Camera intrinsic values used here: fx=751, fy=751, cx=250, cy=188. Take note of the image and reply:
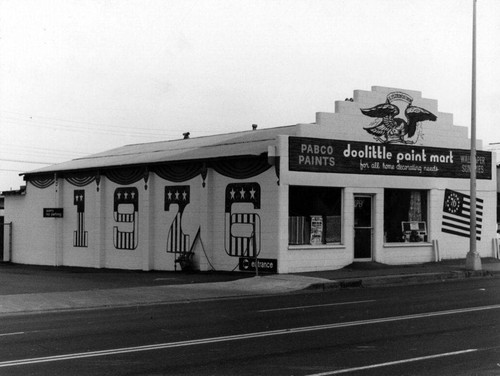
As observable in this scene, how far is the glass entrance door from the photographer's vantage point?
82.3 feet

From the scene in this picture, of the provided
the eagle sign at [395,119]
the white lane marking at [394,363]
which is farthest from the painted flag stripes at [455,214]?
the white lane marking at [394,363]

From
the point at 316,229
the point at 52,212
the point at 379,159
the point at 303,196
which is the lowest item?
the point at 316,229

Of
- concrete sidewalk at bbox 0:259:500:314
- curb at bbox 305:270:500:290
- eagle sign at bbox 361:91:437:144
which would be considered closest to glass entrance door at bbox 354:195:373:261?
concrete sidewalk at bbox 0:259:500:314

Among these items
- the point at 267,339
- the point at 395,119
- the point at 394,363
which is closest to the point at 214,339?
the point at 267,339

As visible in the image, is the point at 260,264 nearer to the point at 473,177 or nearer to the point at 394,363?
the point at 473,177

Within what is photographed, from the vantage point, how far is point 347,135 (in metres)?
24.6

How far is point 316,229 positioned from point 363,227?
200cm

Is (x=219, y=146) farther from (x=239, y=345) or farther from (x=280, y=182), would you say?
(x=239, y=345)

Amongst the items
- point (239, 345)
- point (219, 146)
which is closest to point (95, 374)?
point (239, 345)

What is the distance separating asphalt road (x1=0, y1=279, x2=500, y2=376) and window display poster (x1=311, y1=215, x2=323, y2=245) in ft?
24.3

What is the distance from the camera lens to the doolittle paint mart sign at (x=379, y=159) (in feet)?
76.8

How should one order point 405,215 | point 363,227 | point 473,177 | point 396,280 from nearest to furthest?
point 396,280
point 473,177
point 363,227
point 405,215

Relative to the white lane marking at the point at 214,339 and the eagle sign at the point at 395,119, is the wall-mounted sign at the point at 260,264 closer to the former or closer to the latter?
the eagle sign at the point at 395,119

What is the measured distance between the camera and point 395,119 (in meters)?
25.9
